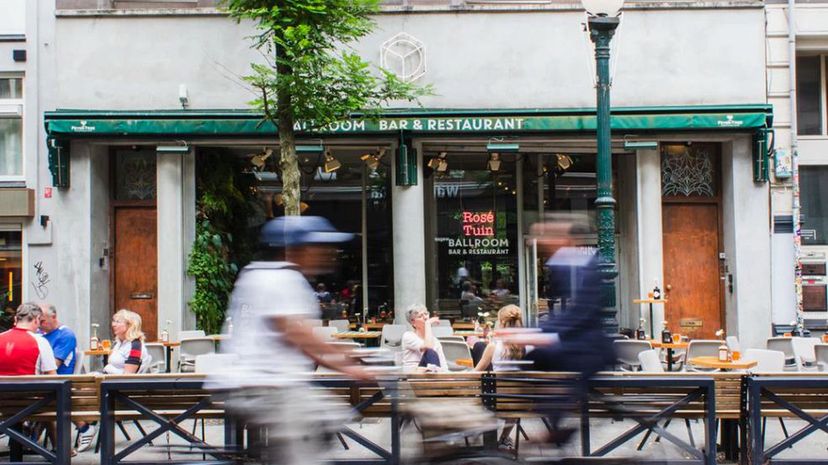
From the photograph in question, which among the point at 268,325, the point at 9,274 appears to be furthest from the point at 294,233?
the point at 9,274

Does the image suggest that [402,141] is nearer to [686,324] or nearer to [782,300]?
[686,324]

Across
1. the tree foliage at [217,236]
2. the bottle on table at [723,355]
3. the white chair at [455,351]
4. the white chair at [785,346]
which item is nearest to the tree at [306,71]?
the tree foliage at [217,236]

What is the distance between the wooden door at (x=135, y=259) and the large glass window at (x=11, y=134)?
2.06 metres

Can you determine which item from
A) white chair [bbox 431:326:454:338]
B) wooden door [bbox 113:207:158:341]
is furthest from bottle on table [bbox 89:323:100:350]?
white chair [bbox 431:326:454:338]

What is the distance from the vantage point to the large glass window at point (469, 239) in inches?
650

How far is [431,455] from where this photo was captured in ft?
18.9

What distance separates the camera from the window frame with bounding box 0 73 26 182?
51.1 ft

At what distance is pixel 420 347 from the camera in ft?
31.8

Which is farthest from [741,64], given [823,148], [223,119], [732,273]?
[223,119]

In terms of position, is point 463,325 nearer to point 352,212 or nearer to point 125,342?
point 352,212

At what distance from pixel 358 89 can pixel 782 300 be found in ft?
28.6

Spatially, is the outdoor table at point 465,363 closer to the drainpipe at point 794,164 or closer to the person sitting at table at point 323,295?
the person sitting at table at point 323,295

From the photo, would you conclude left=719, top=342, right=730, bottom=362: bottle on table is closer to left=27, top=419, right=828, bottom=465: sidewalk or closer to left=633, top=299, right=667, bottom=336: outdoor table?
left=27, top=419, right=828, bottom=465: sidewalk

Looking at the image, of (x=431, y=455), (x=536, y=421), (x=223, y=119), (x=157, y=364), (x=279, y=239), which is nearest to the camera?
(x=279, y=239)
